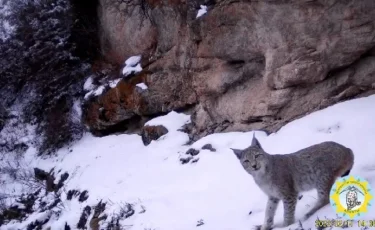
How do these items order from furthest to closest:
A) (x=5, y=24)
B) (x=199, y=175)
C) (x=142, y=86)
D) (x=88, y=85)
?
(x=5, y=24), (x=88, y=85), (x=142, y=86), (x=199, y=175)

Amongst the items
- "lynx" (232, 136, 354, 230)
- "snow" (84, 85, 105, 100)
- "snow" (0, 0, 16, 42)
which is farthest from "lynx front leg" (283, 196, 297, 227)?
"snow" (0, 0, 16, 42)

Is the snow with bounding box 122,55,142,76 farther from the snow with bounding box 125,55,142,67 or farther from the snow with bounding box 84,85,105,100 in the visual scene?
the snow with bounding box 84,85,105,100

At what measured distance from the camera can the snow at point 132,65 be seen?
43.9 feet

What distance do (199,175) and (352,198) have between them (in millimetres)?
3922

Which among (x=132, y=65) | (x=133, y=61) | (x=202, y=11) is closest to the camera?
(x=202, y=11)

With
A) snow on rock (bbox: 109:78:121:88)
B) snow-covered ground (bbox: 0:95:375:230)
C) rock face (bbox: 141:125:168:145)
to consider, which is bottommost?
snow-covered ground (bbox: 0:95:375:230)

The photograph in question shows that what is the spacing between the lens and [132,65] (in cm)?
1359

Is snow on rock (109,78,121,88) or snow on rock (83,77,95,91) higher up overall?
snow on rock (83,77,95,91)

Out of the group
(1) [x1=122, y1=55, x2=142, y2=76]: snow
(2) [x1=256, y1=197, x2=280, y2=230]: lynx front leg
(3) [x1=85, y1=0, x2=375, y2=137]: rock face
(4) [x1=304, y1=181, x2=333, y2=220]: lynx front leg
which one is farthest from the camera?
(1) [x1=122, y1=55, x2=142, y2=76]: snow

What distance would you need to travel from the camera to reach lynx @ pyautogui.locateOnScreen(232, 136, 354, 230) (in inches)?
245

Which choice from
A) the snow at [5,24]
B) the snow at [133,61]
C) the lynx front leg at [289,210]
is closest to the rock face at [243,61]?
the snow at [133,61]

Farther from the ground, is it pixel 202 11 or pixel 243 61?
pixel 202 11

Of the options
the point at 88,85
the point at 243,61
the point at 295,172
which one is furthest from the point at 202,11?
the point at 295,172

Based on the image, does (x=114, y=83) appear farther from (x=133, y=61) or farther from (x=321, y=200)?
(x=321, y=200)
